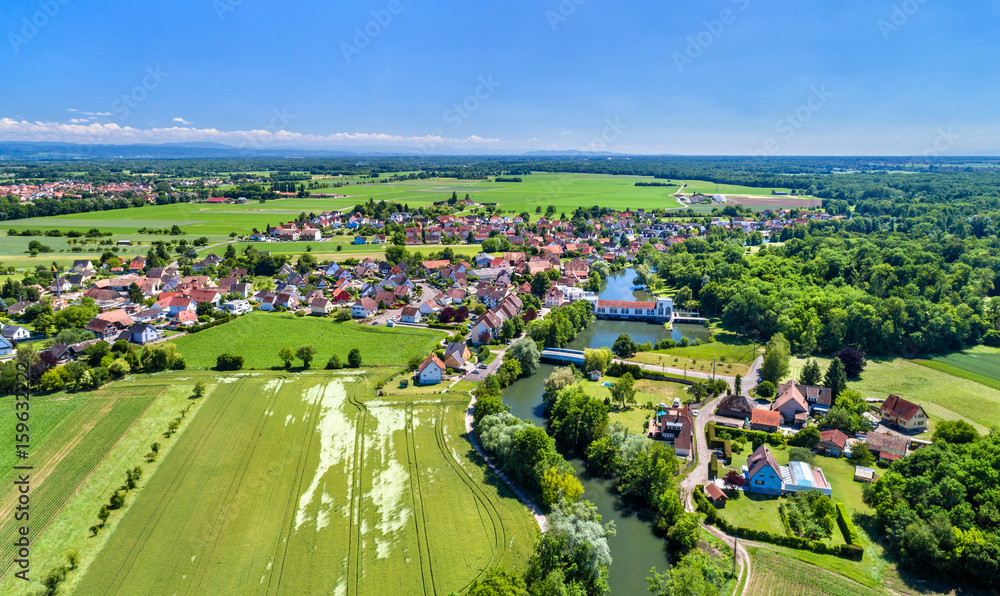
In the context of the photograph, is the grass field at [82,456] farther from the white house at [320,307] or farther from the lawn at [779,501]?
the lawn at [779,501]

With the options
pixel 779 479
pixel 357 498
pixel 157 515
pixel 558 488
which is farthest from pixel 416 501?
pixel 779 479

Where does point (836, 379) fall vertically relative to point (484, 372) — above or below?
above

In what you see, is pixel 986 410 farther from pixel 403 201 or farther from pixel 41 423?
pixel 403 201

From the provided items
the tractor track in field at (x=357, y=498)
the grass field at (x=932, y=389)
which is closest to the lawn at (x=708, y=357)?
the grass field at (x=932, y=389)

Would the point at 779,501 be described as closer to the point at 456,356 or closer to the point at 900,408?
the point at 900,408

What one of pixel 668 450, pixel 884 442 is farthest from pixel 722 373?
pixel 668 450
